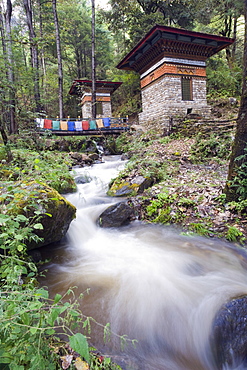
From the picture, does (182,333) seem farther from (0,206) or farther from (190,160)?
(190,160)

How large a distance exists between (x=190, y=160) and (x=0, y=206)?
7.17 m

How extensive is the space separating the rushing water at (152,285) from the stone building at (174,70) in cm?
1063

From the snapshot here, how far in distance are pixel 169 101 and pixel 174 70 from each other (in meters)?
2.20

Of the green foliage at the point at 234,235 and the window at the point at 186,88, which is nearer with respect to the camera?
the green foliage at the point at 234,235

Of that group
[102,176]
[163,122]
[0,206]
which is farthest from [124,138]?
[0,206]

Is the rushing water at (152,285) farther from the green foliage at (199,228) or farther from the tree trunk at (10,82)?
the tree trunk at (10,82)

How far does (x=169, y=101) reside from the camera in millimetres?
14156

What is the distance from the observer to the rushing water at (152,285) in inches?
84.3

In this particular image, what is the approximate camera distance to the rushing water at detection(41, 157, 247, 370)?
7.02 feet

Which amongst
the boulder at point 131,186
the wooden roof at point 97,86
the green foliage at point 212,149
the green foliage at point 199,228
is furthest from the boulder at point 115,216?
the wooden roof at point 97,86

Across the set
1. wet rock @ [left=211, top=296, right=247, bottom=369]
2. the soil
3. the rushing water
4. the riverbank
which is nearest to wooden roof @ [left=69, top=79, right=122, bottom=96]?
the riverbank

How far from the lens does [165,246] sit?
3998 mm

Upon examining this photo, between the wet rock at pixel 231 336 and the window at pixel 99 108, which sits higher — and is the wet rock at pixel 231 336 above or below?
below

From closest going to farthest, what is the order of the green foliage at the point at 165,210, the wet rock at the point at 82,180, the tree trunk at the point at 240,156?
the tree trunk at the point at 240,156 < the green foliage at the point at 165,210 < the wet rock at the point at 82,180
